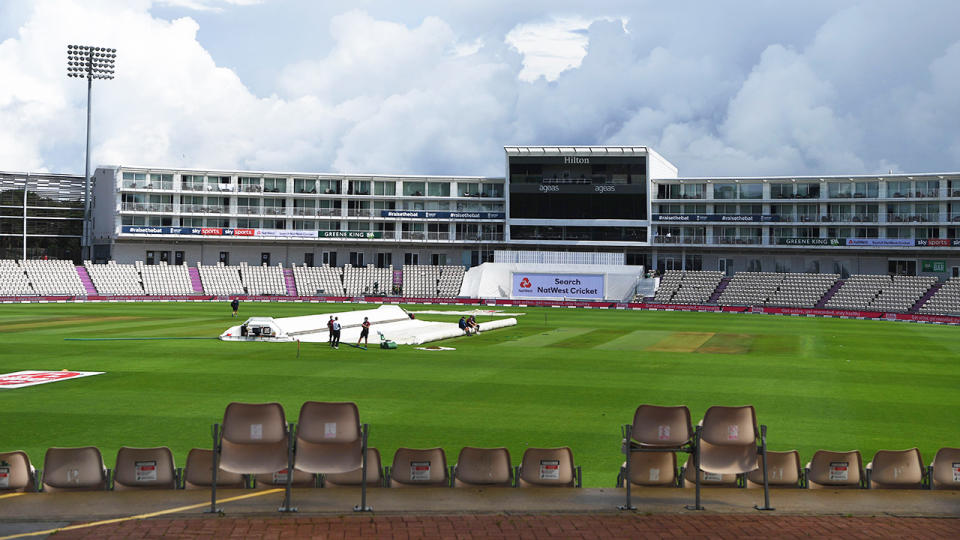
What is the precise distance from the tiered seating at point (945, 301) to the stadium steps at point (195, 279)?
232ft

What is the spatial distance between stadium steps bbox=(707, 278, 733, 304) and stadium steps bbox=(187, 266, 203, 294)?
176 feet

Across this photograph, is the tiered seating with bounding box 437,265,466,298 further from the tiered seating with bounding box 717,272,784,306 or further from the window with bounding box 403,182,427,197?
the tiered seating with bounding box 717,272,784,306

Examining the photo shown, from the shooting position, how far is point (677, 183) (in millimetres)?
97625

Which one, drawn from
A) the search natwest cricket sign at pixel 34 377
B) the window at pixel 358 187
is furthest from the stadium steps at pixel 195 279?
the search natwest cricket sign at pixel 34 377

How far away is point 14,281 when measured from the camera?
76.8 m

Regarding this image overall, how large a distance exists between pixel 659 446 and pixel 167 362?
2311 cm

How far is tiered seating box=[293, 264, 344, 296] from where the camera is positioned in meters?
90.1

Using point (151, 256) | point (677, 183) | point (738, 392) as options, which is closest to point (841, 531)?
point (738, 392)

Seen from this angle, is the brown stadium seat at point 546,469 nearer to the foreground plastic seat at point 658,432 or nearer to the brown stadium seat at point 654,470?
the brown stadium seat at point 654,470

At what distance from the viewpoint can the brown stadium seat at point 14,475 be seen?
32.1 ft

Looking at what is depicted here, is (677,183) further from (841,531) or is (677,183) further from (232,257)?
(841,531)

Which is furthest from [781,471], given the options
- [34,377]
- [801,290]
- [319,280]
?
[319,280]

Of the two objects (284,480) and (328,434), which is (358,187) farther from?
(328,434)

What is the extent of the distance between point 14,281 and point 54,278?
144 inches
